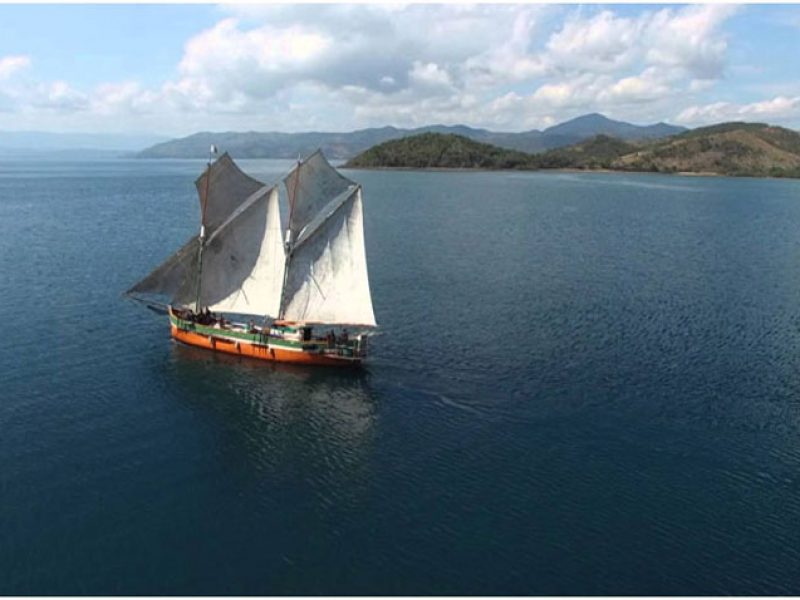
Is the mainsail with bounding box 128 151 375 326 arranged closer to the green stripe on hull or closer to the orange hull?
the green stripe on hull

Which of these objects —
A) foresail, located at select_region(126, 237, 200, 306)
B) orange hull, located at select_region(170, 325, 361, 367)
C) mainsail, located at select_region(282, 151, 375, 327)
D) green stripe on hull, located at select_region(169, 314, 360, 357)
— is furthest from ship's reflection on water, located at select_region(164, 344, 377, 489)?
mainsail, located at select_region(282, 151, 375, 327)

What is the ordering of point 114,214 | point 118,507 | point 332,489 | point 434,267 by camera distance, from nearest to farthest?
point 118,507, point 332,489, point 434,267, point 114,214

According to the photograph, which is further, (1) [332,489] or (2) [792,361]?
(2) [792,361]

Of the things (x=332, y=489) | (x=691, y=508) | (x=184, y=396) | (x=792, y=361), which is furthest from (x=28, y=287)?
(x=792, y=361)

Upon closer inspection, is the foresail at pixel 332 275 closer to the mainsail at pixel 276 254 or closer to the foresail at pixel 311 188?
the mainsail at pixel 276 254

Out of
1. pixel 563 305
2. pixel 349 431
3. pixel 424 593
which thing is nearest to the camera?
pixel 424 593

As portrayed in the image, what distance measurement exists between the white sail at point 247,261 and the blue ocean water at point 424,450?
6397mm

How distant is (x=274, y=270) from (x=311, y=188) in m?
8.49

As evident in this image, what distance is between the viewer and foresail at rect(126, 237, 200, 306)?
68.1 metres

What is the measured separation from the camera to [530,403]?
5478cm

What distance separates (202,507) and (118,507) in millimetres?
4696

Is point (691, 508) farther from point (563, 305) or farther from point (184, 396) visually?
point (563, 305)

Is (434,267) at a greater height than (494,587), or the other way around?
(434,267)

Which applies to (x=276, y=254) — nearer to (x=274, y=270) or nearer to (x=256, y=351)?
(x=274, y=270)
